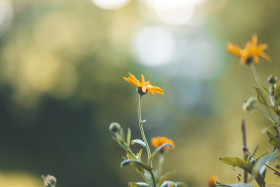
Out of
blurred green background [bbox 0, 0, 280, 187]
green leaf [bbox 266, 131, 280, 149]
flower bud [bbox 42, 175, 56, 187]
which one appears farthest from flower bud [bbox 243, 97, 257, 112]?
blurred green background [bbox 0, 0, 280, 187]

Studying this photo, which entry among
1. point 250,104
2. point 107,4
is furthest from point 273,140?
point 107,4

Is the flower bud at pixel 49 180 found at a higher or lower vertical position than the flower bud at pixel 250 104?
lower

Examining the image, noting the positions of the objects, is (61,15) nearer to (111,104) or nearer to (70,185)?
(111,104)

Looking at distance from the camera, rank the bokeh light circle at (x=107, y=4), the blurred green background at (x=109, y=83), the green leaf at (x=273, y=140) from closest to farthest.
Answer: the green leaf at (x=273, y=140), the blurred green background at (x=109, y=83), the bokeh light circle at (x=107, y=4)

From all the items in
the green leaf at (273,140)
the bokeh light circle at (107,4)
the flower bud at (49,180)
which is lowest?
the flower bud at (49,180)

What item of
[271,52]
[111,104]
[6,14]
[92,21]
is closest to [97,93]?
[111,104]

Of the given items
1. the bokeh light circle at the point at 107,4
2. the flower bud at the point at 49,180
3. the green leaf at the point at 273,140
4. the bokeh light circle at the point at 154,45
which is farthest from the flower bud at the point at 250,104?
the bokeh light circle at the point at 107,4

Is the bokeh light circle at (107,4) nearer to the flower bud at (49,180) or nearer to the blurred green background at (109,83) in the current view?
the blurred green background at (109,83)

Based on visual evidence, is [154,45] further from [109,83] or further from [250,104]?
[250,104]
